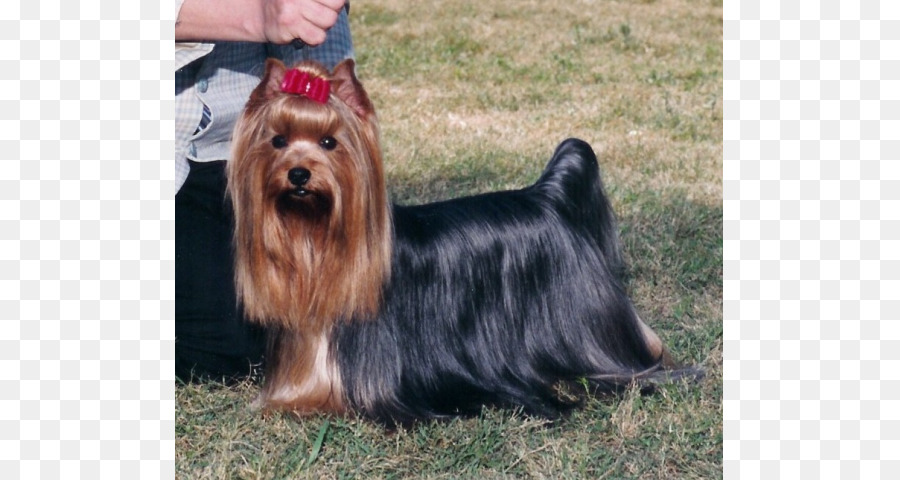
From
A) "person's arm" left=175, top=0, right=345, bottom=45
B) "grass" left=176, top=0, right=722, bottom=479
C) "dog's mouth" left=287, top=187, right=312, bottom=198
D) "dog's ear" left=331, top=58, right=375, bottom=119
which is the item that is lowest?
"grass" left=176, top=0, right=722, bottom=479

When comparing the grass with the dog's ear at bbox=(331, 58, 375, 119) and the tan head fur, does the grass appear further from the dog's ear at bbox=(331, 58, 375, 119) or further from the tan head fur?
the dog's ear at bbox=(331, 58, 375, 119)

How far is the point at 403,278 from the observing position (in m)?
3.03

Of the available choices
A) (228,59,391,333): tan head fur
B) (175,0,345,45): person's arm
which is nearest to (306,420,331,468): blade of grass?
(228,59,391,333): tan head fur

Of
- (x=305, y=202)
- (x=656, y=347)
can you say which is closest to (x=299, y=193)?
(x=305, y=202)

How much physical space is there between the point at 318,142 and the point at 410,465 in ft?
2.77

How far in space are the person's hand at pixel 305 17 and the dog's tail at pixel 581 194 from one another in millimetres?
987

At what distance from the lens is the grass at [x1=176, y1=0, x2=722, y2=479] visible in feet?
9.62

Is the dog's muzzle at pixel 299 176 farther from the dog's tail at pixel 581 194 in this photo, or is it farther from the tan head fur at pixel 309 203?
the dog's tail at pixel 581 194

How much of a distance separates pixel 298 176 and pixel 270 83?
254mm

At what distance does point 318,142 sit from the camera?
2701 millimetres

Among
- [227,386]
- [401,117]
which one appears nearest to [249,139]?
[227,386]

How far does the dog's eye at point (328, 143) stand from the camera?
2.69 meters

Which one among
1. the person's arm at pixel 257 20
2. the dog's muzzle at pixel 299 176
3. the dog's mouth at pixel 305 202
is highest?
the person's arm at pixel 257 20

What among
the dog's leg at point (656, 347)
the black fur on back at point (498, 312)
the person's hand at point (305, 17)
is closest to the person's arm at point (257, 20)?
the person's hand at point (305, 17)
